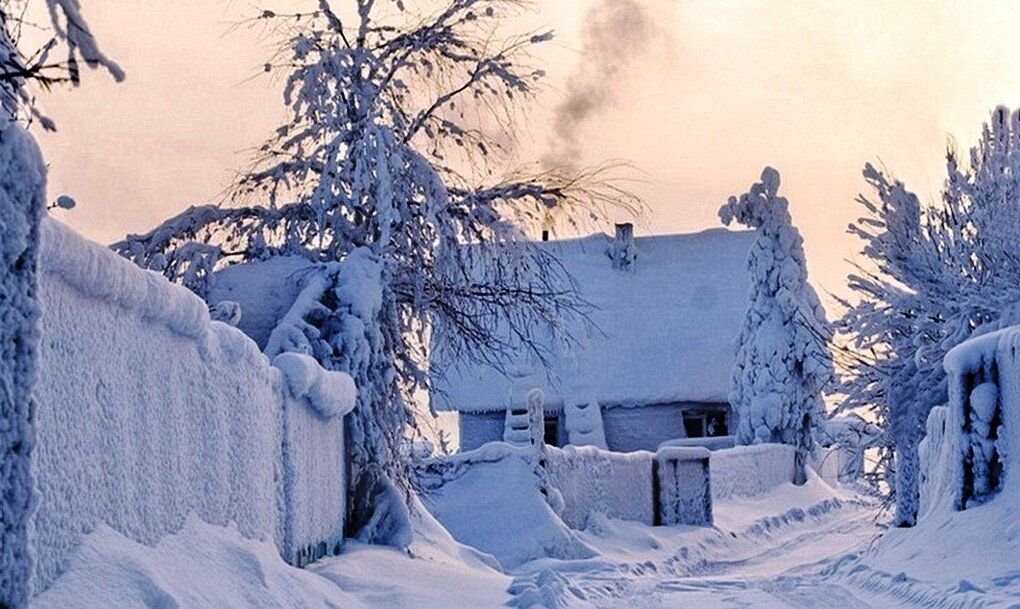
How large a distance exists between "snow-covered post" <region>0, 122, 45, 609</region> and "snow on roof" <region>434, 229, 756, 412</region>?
3782 centimetres

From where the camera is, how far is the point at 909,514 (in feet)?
68.3

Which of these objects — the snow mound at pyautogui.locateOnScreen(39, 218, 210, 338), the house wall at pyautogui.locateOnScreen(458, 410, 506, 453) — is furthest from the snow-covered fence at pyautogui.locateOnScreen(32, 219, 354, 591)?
the house wall at pyautogui.locateOnScreen(458, 410, 506, 453)

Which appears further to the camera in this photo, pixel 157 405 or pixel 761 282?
pixel 761 282

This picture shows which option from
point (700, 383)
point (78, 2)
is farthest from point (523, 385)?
point (78, 2)

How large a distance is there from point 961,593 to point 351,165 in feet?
28.1

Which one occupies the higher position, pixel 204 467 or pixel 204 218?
pixel 204 218

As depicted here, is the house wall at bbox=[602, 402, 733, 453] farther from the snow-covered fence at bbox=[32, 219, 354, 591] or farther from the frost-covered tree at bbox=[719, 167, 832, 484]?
the snow-covered fence at bbox=[32, 219, 354, 591]

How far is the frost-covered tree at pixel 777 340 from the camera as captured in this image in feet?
133

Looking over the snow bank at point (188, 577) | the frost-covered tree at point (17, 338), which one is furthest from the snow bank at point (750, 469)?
the frost-covered tree at point (17, 338)

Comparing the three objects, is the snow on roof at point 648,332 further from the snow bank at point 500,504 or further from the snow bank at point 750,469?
the snow bank at point 500,504

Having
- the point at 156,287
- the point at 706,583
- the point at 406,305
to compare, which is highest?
the point at 406,305

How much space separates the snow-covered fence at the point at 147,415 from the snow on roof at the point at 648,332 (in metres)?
32.3

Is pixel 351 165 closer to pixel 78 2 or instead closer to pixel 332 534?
pixel 332 534

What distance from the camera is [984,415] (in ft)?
49.0
